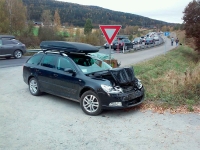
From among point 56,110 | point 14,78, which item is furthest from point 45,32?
point 56,110

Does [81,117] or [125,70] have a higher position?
[125,70]

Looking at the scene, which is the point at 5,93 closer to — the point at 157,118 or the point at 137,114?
the point at 137,114

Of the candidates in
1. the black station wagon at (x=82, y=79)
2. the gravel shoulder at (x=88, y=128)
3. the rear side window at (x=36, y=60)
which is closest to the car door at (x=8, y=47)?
the rear side window at (x=36, y=60)

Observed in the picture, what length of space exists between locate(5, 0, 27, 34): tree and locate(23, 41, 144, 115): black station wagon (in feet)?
82.9

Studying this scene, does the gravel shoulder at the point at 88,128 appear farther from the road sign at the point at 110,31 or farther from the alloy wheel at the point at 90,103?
the road sign at the point at 110,31

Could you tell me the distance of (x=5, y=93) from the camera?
859cm

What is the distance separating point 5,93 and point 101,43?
31.4 meters

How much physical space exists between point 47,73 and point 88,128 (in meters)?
2.89

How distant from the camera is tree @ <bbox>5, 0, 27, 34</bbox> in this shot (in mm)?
31116

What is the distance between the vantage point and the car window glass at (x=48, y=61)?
755 centimetres

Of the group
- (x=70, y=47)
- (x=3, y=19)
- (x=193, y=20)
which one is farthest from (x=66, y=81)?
(x=193, y=20)

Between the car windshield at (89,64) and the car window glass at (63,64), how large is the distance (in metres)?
0.21

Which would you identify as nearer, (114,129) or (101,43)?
(114,129)

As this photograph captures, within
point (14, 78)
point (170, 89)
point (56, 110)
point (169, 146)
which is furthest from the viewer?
point (14, 78)
